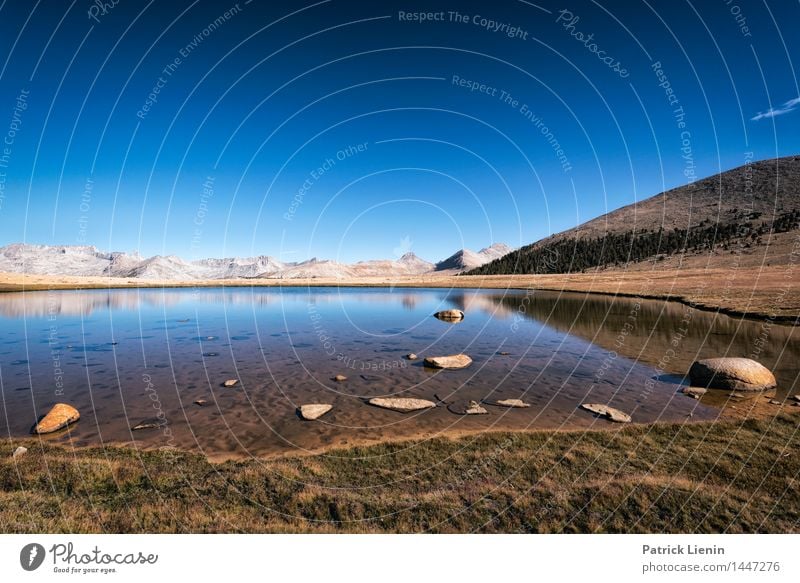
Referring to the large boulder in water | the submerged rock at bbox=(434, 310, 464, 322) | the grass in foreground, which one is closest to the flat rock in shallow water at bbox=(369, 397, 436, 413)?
the grass in foreground

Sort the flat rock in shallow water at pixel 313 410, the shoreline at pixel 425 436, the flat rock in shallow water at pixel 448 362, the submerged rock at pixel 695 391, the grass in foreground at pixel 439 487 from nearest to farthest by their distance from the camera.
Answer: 1. the grass in foreground at pixel 439 487
2. the shoreline at pixel 425 436
3. the flat rock in shallow water at pixel 313 410
4. the submerged rock at pixel 695 391
5. the flat rock in shallow water at pixel 448 362

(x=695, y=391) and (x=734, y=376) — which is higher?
(x=734, y=376)

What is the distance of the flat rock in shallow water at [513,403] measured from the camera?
1760 cm

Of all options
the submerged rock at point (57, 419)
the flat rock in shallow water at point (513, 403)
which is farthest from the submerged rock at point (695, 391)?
the submerged rock at point (57, 419)

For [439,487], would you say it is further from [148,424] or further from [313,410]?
[148,424]

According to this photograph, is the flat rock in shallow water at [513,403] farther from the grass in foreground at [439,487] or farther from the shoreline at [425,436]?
the grass in foreground at [439,487]

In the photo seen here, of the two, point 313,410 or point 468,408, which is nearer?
point 313,410

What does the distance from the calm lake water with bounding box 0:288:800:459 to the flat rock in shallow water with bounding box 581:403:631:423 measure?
2.01ft

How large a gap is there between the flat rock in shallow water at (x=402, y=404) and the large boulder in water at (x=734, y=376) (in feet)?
49.1

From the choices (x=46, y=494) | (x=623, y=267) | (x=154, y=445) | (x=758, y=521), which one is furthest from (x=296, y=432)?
(x=623, y=267)

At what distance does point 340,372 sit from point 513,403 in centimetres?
1180

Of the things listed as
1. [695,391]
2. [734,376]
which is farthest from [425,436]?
[734,376]

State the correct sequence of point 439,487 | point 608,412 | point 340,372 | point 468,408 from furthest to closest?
point 340,372, point 468,408, point 608,412, point 439,487

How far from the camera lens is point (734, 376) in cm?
1853
